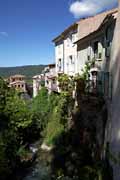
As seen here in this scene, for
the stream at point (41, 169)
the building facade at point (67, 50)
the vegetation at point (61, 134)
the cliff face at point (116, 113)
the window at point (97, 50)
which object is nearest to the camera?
the cliff face at point (116, 113)

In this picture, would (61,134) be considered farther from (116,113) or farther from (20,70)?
(20,70)

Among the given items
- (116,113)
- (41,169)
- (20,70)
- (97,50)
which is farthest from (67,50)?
(20,70)

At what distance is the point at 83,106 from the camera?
29.0 metres

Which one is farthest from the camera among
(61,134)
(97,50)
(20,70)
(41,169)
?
(20,70)

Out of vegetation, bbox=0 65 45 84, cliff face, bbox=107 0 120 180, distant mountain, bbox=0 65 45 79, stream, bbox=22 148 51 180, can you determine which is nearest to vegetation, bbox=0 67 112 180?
stream, bbox=22 148 51 180

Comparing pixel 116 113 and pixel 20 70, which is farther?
pixel 20 70

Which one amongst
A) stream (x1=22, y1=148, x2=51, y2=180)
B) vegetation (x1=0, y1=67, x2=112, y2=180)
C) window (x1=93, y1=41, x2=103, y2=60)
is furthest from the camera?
window (x1=93, y1=41, x2=103, y2=60)

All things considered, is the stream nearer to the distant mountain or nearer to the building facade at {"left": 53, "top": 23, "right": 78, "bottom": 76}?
the building facade at {"left": 53, "top": 23, "right": 78, "bottom": 76}

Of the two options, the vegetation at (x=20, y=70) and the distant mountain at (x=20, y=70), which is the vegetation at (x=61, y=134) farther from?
the distant mountain at (x=20, y=70)

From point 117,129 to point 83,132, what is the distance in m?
11.8

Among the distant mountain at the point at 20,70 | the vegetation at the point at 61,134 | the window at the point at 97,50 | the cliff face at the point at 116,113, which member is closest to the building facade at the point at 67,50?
the vegetation at the point at 61,134

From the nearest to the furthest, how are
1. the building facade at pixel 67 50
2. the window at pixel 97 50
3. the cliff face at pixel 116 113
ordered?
the cliff face at pixel 116 113
the window at pixel 97 50
the building facade at pixel 67 50

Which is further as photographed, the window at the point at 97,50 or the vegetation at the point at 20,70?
the vegetation at the point at 20,70

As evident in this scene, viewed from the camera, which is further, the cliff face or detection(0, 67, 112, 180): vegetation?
detection(0, 67, 112, 180): vegetation
